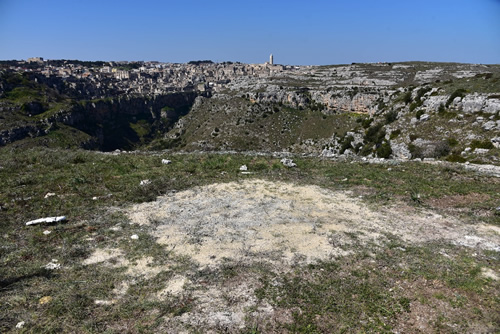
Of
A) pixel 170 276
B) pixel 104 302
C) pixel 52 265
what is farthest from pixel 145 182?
pixel 104 302

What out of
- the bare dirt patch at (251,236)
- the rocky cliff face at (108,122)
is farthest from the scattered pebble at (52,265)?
the rocky cliff face at (108,122)

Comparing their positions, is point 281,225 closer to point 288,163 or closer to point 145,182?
point 145,182

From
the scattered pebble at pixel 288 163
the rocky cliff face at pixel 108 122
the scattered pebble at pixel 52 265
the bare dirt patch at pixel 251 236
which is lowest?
the rocky cliff face at pixel 108 122

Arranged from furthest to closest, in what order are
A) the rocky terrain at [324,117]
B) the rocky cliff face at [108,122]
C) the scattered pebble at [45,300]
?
the rocky cliff face at [108,122] < the rocky terrain at [324,117] < the scattered pebble at [45,300]

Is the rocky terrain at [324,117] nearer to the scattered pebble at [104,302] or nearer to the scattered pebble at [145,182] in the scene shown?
the scattered pebble at [145,182]

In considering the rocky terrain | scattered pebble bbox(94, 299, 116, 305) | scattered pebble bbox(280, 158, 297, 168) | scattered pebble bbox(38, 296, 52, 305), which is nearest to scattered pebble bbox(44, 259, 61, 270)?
scattered pebble bbox(38, 296, 52, 305)

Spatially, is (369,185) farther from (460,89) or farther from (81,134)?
(81,134)

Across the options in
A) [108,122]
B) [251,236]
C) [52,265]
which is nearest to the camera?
[52,265]

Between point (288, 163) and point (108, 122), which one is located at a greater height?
point (288, 163)

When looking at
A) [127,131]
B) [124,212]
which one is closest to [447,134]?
[124,212]

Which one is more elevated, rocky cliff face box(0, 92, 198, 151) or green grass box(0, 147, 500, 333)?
green grass box(0, 147, 500, 333)

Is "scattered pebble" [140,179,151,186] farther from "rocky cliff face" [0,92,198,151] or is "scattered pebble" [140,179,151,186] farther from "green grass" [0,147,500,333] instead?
"rocky cliff face" [0,92,198,151]
